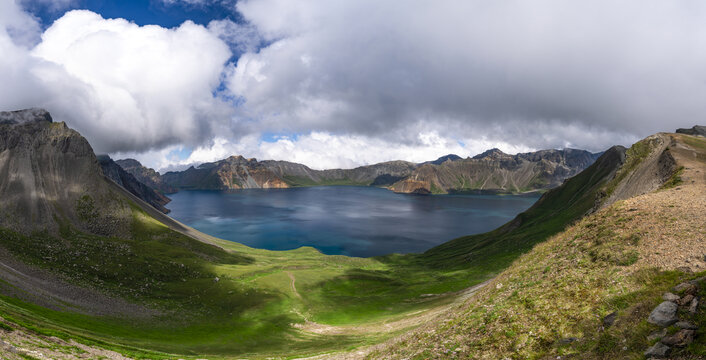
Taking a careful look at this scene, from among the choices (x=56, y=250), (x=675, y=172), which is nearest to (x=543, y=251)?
(x=675, y=172)

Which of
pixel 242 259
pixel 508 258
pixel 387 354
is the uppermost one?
pixel 387 354

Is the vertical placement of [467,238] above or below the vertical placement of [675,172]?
below

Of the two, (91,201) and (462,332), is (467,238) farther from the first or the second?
(91,201)

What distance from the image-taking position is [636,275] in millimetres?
17234

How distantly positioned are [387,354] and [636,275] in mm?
17743

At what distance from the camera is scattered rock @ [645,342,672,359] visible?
10680 millimetres

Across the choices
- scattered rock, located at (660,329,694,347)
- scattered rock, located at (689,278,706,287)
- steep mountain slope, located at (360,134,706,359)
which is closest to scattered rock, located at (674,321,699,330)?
steep mountain slope, located at (360,134,706,359)

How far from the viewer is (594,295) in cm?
1694

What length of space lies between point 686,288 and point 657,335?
341 centimetres

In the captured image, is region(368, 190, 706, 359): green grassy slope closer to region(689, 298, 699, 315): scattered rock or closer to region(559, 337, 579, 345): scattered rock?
region(559, 337, 579, 345): scattered rock

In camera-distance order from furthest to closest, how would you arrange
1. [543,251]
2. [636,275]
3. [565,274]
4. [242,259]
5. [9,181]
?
[242,259]
[9,181]
[543,251]
[565,274]
[636,275]

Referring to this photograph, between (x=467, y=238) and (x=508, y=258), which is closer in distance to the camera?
(x=508, y=258)

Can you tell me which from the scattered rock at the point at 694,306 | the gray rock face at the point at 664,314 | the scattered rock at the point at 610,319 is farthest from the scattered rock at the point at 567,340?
the scattered rock at the point at 694,306

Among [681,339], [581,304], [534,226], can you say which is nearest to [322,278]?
[581,304]
